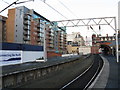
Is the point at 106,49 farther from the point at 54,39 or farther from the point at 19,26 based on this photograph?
the point at 19,26

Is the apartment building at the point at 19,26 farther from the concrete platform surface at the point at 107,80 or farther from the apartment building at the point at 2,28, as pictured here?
the concrete platform surface at the point at 107,80

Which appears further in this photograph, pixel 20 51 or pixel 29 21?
pixel 29 21

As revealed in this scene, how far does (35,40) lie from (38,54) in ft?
112

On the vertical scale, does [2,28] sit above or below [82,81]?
above

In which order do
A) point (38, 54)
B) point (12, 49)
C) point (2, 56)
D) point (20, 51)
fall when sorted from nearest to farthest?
1. point (2, 56)
2. point (12, 49)
3. point (20, 51)
4. point (38, 54)

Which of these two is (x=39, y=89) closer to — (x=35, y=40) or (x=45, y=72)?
(x=45, y=72)

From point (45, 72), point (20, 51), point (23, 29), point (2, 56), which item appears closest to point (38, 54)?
point (20, 51)

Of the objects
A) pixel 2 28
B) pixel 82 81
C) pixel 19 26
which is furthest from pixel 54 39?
pixel 82 81

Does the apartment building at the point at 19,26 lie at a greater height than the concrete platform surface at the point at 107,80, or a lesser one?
greater

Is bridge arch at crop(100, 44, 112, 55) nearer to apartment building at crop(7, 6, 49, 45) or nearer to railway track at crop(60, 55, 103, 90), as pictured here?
apartment building at crop(7, 6, 49, 45)

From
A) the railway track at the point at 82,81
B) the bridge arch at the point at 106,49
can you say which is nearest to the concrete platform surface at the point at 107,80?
the railway track at the point at 82,81

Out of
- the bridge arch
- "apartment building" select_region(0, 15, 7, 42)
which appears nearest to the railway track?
"apartment building" select_region(0, 15, 7, 42)

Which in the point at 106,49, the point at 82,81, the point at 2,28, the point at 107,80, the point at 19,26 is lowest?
the point at 82,81

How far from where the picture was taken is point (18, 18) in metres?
56.8
